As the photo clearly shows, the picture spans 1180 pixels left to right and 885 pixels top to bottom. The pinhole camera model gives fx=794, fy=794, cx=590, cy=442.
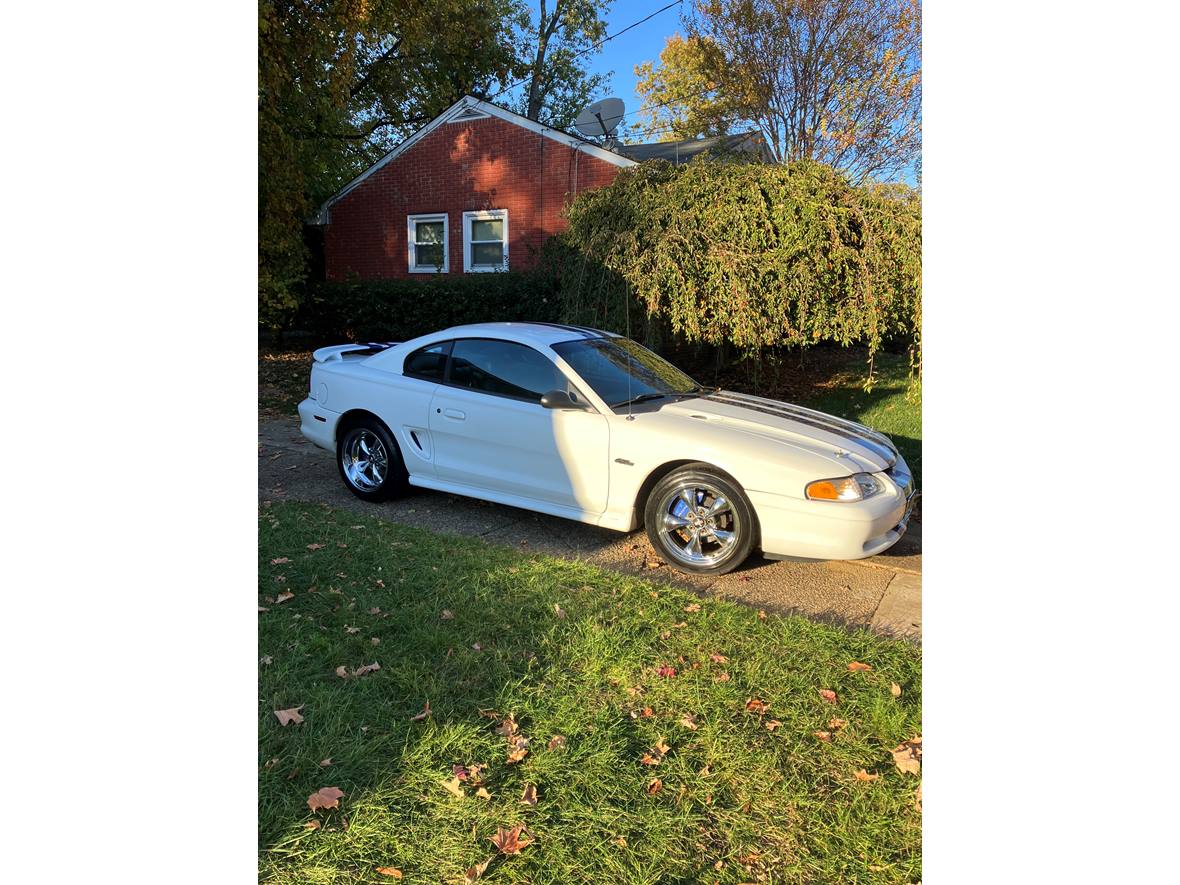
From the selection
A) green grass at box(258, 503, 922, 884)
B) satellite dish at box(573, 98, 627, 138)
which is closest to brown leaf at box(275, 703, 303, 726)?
green grass at box(258, 503, 922, 884)

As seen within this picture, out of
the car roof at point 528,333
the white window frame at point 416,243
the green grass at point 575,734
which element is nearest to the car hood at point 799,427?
the car roof at point 528,333

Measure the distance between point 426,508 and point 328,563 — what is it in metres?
1.42

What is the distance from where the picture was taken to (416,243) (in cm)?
1661

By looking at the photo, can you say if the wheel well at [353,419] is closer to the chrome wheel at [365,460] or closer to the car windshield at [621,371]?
the chrome wheel at [365,460]

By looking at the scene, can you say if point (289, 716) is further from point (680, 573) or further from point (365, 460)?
point (365, 460)

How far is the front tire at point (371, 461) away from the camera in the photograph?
233 inches

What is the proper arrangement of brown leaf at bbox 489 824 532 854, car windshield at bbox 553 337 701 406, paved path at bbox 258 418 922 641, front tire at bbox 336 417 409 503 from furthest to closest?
front tire at bbox 336 417 409 503 → car windshield at bbox 553 337 701 406 → paved path at bbox 258 418 922 641 → brown leaf at bbox 489 824 532 854

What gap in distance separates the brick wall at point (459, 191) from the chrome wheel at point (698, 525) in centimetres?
980

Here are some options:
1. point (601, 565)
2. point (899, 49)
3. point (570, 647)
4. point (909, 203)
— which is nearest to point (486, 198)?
point (899, 49)

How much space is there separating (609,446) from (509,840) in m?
2.81

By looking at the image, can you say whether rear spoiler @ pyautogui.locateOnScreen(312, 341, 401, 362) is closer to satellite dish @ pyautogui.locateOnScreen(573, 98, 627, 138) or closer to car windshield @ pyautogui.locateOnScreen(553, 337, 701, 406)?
car windshield @ pyautogui.locateOnScreen(553, 337, 701, 406)

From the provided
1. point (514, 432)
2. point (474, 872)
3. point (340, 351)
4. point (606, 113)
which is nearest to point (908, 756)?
point (474, 872)

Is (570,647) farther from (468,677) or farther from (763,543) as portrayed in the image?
(763,543)

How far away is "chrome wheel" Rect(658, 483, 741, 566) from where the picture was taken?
4.61 metres
